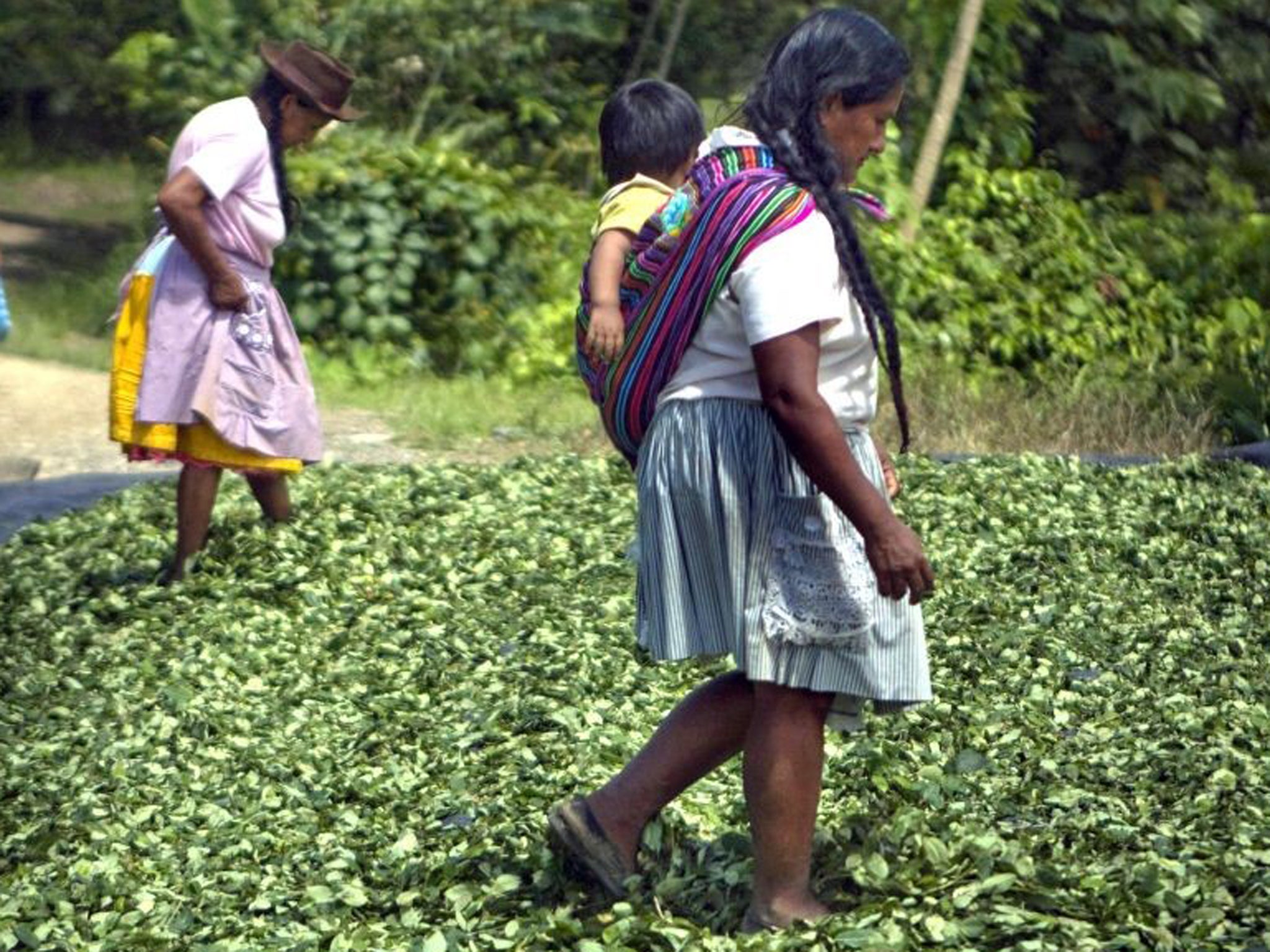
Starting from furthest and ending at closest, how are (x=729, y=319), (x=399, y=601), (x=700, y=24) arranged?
(x=700, y=24), (x=399, y=601), (x=729, y=319)

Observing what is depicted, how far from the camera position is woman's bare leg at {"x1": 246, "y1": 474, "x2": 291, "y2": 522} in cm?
682

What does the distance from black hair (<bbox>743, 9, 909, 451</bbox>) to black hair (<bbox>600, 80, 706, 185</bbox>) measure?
1.36 m

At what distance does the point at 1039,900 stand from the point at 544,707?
5.80 feet

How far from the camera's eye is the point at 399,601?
632 cm

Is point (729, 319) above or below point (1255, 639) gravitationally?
above

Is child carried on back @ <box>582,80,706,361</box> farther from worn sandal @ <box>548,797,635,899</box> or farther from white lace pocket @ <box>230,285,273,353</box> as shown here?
white lace pocket @ <box>230,285,273,353</box>

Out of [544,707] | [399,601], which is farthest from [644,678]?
[399,601]

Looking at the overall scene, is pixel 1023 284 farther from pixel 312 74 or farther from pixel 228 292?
pixel 228 292

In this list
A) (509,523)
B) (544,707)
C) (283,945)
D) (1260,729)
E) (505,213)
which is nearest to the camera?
(283,945)

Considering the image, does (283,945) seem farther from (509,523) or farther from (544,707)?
(509,523)

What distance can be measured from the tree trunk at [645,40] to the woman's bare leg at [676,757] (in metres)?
9.29

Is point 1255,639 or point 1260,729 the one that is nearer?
point 1260,729

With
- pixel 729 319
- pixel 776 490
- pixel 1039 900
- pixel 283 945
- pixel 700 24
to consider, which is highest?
pixel 700 24

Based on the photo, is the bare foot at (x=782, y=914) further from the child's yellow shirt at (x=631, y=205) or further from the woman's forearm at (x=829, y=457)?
the child's yellow shirt at (x=631, y=205)
